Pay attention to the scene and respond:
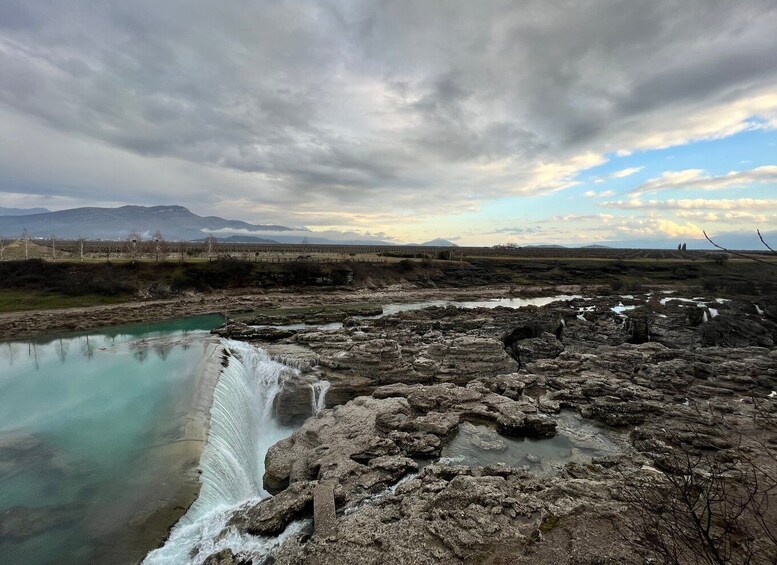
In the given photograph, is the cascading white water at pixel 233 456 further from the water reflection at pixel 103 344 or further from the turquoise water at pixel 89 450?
the water reflection at pixel 103 344

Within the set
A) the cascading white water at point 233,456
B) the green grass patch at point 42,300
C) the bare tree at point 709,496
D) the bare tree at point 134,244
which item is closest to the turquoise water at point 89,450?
the cascading white water at point 233,456

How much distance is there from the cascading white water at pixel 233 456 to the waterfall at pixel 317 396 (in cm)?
167

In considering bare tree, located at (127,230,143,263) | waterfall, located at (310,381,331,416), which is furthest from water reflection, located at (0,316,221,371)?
bare tree, located at (127,230,143,263)

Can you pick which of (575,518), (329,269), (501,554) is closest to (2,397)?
(501,554)

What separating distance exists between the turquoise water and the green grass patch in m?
23.7

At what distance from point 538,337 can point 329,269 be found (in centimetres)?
5041

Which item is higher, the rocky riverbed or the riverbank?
the rocky riverbed

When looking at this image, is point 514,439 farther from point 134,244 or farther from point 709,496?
point 134,244

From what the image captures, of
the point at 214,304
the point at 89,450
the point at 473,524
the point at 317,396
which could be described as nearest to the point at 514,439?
the point at 473,524

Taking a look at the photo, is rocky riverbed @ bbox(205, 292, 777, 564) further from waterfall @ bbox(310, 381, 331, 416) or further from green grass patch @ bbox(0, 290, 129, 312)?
green grass patch @ bbox(0, 290, 129, 312)

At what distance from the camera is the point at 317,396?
20219 millimetres

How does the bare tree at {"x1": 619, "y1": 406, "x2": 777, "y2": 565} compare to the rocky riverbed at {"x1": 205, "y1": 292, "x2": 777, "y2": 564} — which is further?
the rocky riverbed at {"x1": 205, "y1": 292, "x2": 777, "y2": 564}

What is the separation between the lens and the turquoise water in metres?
10.2

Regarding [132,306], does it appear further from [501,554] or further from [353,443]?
[501,554]
